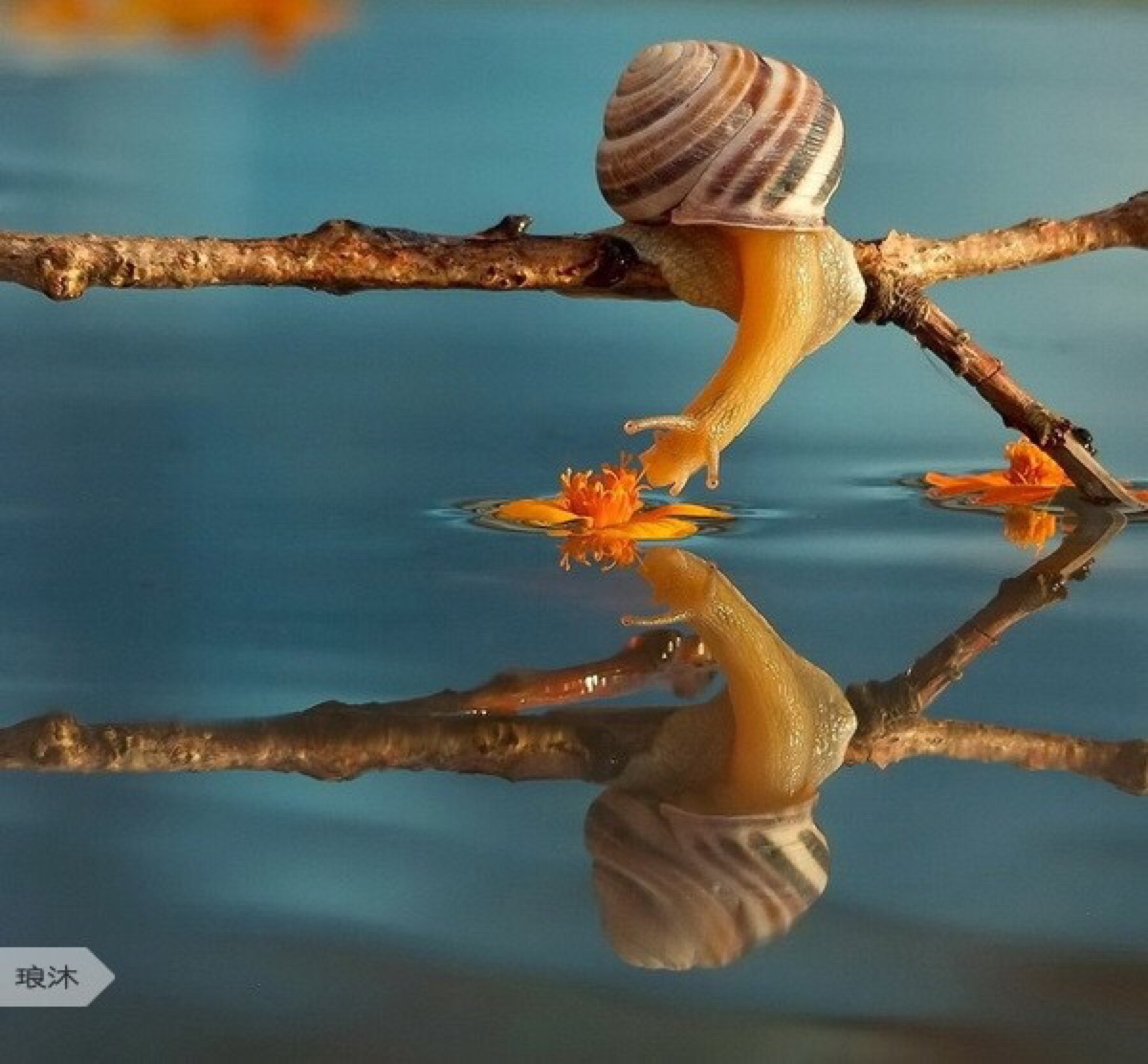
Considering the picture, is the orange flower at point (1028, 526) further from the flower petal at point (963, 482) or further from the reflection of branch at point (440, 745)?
the reflection of branch at point (440, 745)

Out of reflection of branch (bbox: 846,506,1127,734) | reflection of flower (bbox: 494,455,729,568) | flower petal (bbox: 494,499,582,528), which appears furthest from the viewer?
flower petal (bbox: 494,499,582,528)

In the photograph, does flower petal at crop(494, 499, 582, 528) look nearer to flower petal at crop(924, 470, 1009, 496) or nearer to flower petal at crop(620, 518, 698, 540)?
flower petal at crop(620, 518, 698, 540)

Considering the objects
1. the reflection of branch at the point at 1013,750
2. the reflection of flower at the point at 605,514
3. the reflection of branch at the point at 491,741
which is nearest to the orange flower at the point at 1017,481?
the reflection of flower at the point at 605,514

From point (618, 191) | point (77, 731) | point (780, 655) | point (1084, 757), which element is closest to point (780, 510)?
point (618, 191)

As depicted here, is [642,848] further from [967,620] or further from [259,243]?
[259,243]

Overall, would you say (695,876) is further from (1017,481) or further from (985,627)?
(1017,481)

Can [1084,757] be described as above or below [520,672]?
below

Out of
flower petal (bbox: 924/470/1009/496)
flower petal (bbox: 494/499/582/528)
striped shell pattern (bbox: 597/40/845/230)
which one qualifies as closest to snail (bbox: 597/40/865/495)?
striped shell pattern (bbox: 597/40/845/230)
